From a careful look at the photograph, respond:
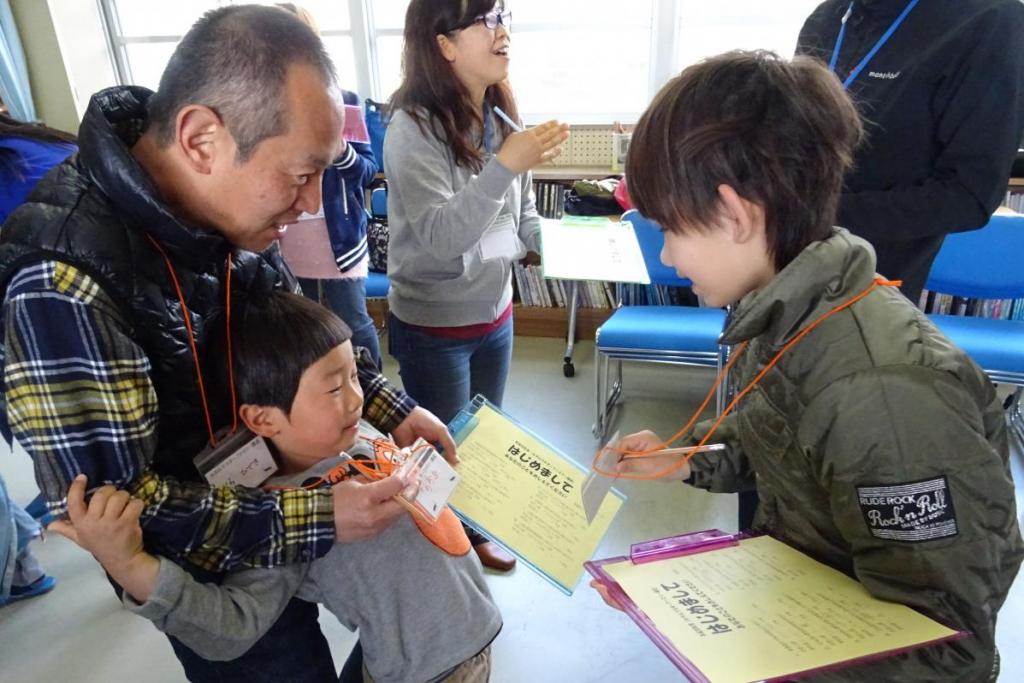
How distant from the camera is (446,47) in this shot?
1.42 meters

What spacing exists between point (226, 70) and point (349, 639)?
5.12ft

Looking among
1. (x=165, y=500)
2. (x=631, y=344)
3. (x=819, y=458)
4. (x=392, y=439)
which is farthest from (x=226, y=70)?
(x=631, y=344)

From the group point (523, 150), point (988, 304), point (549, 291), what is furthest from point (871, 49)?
point (549, 291)

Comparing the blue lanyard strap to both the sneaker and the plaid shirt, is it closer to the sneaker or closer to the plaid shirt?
the plaid shirt

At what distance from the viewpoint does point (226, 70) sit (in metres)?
0.73

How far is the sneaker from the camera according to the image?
194cm

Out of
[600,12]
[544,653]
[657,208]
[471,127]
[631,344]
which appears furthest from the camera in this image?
[600,12]

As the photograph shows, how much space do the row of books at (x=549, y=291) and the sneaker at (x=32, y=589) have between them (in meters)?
2.56

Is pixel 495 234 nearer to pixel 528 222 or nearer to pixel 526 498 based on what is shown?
pixel 528 222

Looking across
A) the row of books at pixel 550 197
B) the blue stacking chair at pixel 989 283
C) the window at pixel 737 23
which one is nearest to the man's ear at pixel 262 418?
the blue stacking chair at pixel 989 283

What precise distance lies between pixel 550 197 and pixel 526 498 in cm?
284

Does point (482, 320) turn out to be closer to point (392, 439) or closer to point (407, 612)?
point (392, 439)

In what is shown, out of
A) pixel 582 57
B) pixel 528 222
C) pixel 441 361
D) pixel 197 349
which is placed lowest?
pixel 441 361

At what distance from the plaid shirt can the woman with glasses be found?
760mm
